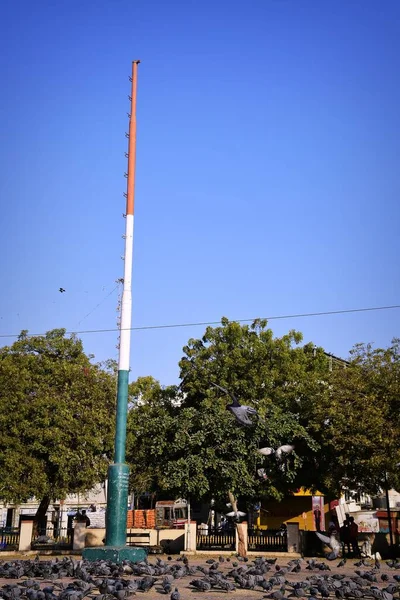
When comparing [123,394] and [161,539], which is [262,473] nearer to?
[161,539]

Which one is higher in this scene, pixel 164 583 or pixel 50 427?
pixel 50 427

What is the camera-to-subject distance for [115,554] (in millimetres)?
17438

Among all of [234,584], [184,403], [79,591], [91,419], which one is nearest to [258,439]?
[91,419]

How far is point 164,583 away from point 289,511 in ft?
80.0

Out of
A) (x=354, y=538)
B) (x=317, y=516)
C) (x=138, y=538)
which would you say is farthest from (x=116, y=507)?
(x=317, y=516)

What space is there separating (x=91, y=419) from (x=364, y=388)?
12.6m

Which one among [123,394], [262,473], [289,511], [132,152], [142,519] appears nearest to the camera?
[123,394]

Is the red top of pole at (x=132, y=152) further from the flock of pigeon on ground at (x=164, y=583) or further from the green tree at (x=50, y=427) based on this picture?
the green tree at (x=50, y=427)

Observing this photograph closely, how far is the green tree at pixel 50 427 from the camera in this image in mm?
29641

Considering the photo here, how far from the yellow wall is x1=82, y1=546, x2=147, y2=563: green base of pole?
19.1m

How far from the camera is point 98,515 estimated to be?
57.8 meters

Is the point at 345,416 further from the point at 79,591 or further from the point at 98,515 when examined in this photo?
the point at 98,515

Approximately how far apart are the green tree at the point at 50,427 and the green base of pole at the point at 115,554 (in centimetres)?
1221

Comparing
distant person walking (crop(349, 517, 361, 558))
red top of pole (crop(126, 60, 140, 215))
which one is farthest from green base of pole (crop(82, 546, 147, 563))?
distant person walking (crop(349, 517, 361, 558))
